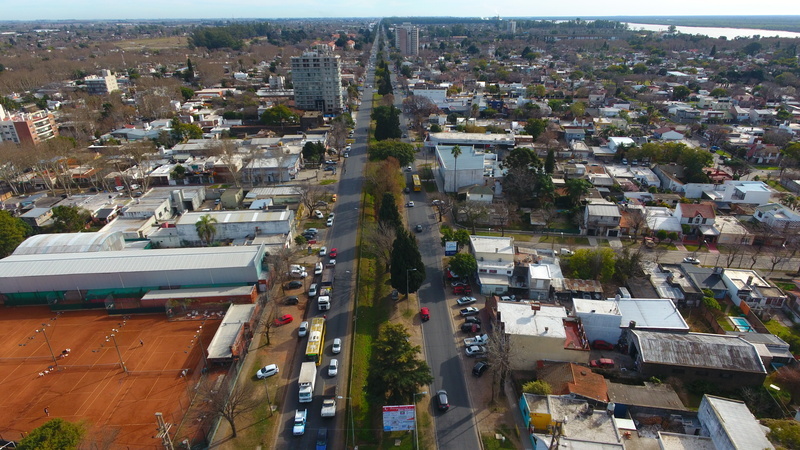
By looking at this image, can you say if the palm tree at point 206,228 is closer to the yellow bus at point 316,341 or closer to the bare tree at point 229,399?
the yellow bus at point 316,341

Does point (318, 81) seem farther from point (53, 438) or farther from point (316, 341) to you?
point (53, 438)

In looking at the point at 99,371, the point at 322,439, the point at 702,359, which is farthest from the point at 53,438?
the point at 702,359

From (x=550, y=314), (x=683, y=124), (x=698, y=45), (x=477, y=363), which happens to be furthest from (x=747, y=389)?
(x=698, y=45)

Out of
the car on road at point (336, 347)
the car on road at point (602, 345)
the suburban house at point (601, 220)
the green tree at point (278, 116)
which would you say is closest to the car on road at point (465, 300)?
the car on road at point (602, 345)

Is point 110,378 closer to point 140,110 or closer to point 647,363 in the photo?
point 647,363

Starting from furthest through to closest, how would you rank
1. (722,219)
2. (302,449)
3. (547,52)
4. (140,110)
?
1. (547,52)
2. (140,110)
3. (722,219)
4. (302,449)

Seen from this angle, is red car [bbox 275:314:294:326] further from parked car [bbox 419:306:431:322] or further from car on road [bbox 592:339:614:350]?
car on road [bbox 592:339:614:350]

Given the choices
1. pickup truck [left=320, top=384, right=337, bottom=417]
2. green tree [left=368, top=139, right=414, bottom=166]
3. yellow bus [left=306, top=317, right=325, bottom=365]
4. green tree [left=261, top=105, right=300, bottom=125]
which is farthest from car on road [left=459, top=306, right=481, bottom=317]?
green tree [left=261, top=105, right=300, bottom=125]
